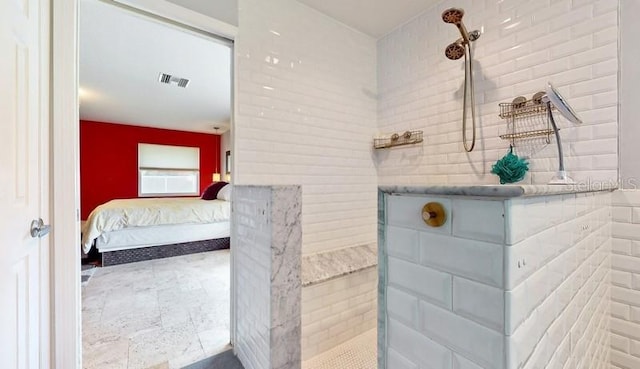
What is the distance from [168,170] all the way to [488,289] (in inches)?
263

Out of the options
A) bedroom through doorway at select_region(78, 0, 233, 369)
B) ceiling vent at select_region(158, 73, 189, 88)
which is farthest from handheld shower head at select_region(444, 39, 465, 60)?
ceiling vent at select_region(158, 73, 189, 88)

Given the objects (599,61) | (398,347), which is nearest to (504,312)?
(398,347)

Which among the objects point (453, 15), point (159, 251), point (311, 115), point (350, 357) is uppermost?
point (453, 15)

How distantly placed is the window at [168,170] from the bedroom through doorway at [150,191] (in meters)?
0.02

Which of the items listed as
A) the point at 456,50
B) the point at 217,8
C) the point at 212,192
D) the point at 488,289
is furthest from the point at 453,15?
the point at 212,192

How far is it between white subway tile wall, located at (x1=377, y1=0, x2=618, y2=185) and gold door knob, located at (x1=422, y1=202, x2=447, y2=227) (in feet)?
4.46

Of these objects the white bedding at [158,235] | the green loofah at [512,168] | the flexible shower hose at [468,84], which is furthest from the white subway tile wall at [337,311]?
the white bedding at [158,235]

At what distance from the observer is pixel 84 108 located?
166 inches

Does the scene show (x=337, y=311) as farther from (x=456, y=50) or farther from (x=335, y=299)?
(x=456, y=50)

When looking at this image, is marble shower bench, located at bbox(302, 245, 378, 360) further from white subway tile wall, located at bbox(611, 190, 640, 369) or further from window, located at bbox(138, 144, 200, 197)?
window, located at bbox(138, 144, 200, 197)

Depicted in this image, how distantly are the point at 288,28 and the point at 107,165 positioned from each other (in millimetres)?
5501

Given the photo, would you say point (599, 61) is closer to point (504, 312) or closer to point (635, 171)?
point (635, 171)

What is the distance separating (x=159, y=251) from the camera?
3.62m

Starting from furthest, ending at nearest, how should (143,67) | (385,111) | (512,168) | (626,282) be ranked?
(143,67) → (385,111) → (512,168) → (626,282)
